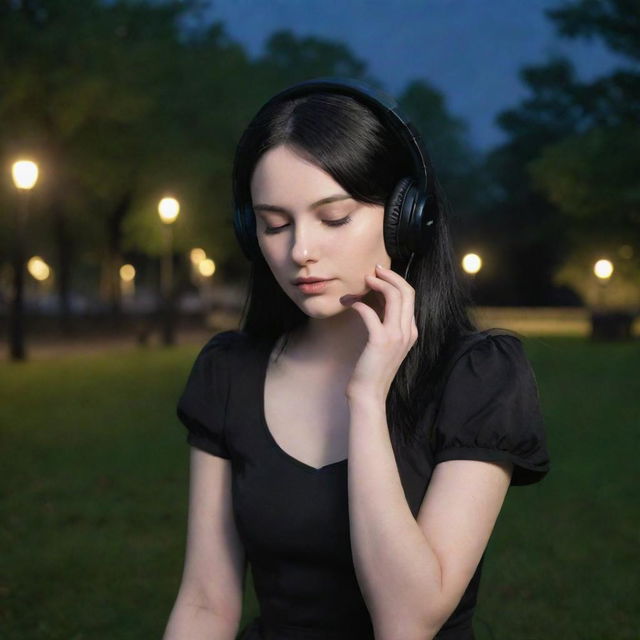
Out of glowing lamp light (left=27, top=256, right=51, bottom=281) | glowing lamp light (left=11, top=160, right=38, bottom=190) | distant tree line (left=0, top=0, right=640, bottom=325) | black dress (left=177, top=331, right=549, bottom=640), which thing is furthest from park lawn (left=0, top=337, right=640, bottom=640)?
glowing lamp light (left=27, top=256, right=51, bottom=281)

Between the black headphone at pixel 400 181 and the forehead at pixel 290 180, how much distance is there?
0.14 m

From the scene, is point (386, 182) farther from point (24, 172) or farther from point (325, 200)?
point (24, 172)

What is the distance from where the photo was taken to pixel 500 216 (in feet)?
165

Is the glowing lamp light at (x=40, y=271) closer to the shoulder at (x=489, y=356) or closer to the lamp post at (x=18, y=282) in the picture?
the lamp post at (x=18, y=282)

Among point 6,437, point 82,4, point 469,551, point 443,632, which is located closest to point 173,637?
point 443,632

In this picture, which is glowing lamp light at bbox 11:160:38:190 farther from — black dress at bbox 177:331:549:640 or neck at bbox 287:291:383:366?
black dress at bbox 177:331:549:640

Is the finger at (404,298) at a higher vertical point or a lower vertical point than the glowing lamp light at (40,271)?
higher

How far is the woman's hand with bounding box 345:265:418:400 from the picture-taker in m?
1.86

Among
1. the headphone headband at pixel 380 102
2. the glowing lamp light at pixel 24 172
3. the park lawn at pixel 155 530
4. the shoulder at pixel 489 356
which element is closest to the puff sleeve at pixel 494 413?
the shoulder at pixel 489 356

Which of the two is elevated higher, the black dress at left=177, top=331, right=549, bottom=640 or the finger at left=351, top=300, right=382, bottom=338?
the finger at left=351, top=300, right=382, bottom=338

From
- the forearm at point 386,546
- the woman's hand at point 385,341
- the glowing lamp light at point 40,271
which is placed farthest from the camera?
the glowing lamp light at point 40,271

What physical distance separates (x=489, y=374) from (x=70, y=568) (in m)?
4.95

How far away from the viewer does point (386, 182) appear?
6.75 ft

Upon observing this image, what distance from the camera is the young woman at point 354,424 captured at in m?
1.82
